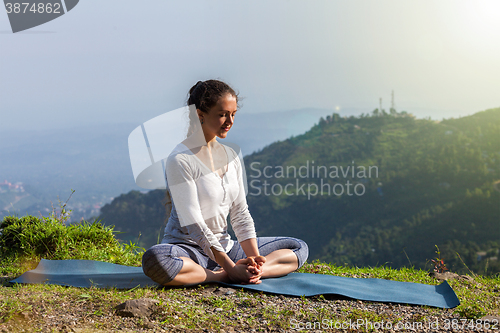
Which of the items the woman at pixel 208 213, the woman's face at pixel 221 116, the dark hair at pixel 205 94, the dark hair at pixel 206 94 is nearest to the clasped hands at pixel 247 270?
the woman at pixel 208 213

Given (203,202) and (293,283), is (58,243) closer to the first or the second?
(203,202)

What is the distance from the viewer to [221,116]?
317cm

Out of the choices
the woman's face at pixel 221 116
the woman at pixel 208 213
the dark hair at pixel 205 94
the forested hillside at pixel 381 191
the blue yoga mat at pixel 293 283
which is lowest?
the forested hillside at pixel 381 191

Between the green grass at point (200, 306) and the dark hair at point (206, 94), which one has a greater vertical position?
the dark hair at point (206, 94)

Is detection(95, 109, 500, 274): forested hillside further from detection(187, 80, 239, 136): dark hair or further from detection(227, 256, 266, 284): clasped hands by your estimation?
detection(187, 80, 239, 136): dark hair

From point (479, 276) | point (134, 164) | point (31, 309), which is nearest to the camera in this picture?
point (31, 309)

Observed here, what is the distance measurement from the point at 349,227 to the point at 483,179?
18.6m

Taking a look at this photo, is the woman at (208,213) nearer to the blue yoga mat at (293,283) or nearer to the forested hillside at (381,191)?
the blue yoga mat at (293,283)

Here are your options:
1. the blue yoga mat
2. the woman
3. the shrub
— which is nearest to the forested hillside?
the shrub

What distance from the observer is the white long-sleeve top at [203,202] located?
120 inches

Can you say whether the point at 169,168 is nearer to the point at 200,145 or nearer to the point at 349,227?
the point at 200,145

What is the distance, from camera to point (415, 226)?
4044cm

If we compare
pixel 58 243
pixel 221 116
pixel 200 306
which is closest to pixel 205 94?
pixel 221 116

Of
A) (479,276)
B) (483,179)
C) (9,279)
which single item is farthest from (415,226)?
(9,279)
